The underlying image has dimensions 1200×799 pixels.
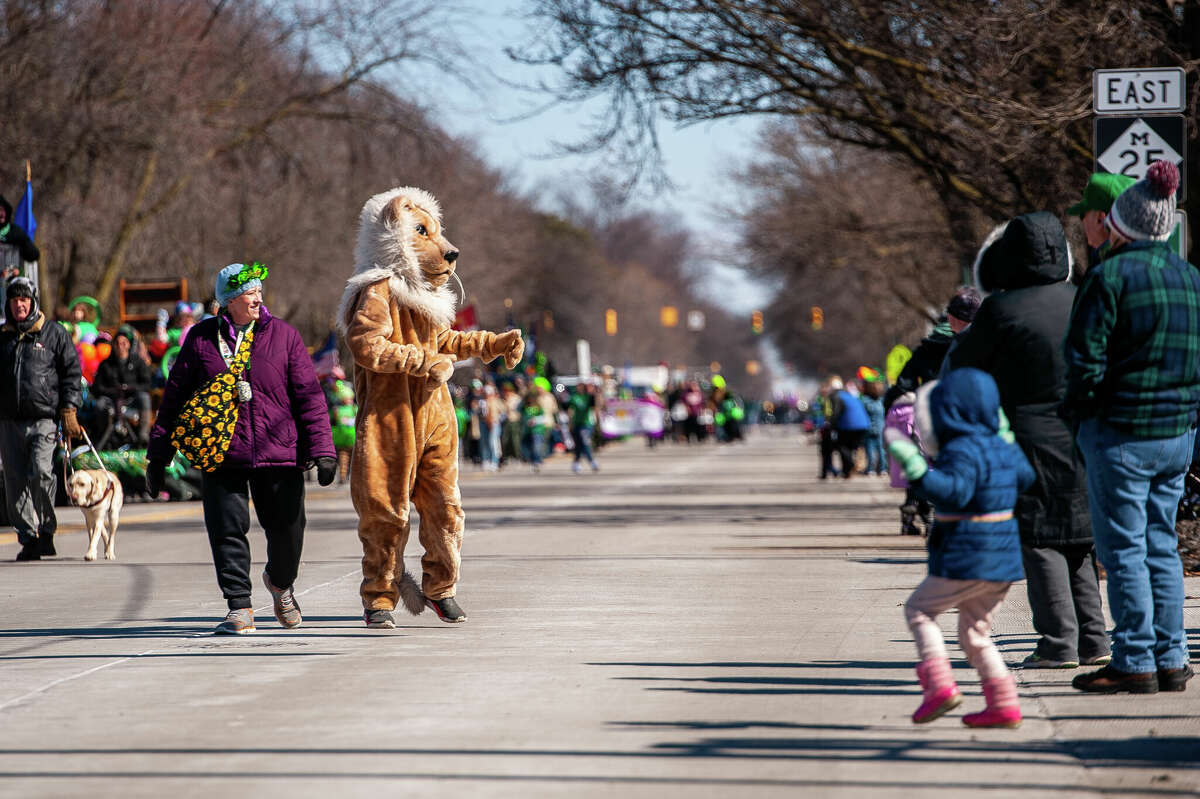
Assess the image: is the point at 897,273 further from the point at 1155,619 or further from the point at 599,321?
the point at 599,321

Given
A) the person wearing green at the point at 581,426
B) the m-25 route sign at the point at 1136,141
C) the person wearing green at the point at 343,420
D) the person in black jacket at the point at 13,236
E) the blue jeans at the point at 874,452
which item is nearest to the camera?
the m-25 route sign at the point at 1136,141

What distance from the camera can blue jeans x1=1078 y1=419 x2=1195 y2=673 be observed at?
7055mm

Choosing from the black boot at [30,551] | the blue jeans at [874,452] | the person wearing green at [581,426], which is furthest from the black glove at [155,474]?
the person wearing green at [581,426]

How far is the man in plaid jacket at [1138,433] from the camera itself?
7066 mm

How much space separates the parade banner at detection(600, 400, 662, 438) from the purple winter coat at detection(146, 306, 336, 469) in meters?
44.5

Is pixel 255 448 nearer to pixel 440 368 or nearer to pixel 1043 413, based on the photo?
pixel 440 368

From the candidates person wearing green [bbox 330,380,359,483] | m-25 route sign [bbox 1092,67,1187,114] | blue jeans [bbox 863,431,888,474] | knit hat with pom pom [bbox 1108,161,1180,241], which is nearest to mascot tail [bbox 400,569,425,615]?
knit hat with pom pom [bbox 1108,161,1180,241]

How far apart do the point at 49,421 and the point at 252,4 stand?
72.9 feet

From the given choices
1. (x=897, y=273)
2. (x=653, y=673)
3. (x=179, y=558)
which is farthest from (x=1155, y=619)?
(x=897, y=273)

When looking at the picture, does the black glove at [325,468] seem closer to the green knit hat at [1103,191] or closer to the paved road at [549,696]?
the paved road at [549,696]

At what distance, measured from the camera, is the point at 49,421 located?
45.2ft

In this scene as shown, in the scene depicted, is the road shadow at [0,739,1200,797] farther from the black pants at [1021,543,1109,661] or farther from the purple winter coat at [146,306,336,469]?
the purple winter coat at [146,306,336,469]

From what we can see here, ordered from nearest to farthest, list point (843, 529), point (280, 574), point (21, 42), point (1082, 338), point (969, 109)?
point (1082, 338), point (280, 574), point (843, 529), point (969, 109), point (21, 42)

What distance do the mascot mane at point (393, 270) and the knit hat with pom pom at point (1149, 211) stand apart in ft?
11.7
